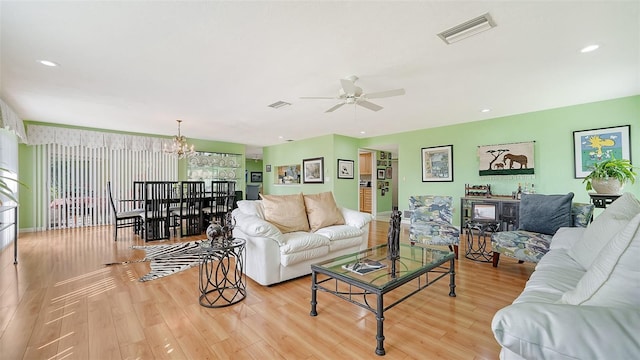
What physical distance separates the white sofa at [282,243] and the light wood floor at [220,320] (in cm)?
15

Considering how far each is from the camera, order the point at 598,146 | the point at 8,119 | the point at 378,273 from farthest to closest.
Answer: the point at 598,146
the point at 8,119
the point at 378,273

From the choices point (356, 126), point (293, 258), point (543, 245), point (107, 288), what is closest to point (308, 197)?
point (293, 258)

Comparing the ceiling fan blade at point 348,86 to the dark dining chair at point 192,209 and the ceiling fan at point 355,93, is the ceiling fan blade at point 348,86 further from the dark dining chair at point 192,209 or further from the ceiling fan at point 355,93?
the dark dining chair at point 192,209

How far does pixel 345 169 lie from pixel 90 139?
610 cm

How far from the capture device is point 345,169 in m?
7.12

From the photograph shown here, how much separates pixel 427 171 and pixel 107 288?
5.89 meters

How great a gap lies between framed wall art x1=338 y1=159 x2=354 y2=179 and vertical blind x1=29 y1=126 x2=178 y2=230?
4.76 metres

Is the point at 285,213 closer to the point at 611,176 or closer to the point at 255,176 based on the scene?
the point at 611,176

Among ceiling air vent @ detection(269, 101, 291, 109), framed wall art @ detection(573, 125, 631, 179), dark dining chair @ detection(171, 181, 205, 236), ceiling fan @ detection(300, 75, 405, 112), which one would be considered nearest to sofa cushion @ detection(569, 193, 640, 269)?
ceiling fan @ detection(300, 75, 405, 112)

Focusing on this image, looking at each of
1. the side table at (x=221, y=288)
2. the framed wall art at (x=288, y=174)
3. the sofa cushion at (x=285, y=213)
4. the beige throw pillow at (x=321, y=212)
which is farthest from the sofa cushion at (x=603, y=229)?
the framed wall art at (x=288, y=174)

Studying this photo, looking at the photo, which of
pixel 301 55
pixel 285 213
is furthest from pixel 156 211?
pixel 301 55

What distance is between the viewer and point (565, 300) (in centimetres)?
107

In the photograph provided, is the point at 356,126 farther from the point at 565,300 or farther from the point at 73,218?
the point at 73,218

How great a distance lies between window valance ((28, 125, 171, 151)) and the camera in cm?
546
